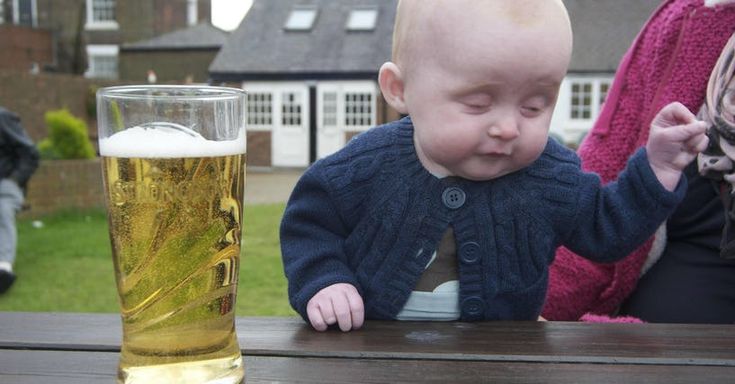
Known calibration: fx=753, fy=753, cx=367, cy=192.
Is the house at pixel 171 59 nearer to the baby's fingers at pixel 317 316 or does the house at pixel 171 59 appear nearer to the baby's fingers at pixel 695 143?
the baby's fingers at pixel 317 316

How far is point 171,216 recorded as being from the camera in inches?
35.0

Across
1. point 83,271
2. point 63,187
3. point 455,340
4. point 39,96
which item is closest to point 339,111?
point 39,96

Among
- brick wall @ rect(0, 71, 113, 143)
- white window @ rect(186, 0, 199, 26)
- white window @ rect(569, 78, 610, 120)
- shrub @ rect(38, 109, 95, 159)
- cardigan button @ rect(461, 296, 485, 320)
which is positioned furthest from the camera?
white window @ rect(186, 0, 199, 26)

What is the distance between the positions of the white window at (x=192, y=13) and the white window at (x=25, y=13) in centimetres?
466

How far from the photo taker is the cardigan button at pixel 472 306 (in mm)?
1343

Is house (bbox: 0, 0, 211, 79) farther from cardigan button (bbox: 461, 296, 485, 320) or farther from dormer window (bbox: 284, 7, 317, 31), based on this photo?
cardigan button (bbox: 461, 296, 485, 320)

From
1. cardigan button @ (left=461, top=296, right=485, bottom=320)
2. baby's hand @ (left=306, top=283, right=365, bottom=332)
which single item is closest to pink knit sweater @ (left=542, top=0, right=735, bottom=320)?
cardigan button @ (left=461, top=296, right=485, bottom=320)

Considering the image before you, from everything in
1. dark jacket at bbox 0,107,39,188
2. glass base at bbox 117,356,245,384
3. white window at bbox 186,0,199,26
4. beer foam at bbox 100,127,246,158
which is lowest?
dark jacket at bbox 0,107,39,188

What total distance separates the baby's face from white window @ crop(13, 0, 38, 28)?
81.8 feet

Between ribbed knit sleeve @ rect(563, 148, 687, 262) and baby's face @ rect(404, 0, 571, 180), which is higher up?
baby's face @ rect(404, 0, 571, 180)

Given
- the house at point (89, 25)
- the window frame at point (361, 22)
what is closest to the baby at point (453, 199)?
the window frame at point (361, 22)

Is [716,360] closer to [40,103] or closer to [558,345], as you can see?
[558,345]

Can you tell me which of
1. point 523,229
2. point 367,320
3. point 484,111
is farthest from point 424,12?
point 367,320

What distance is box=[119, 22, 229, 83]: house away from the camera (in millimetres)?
21266
